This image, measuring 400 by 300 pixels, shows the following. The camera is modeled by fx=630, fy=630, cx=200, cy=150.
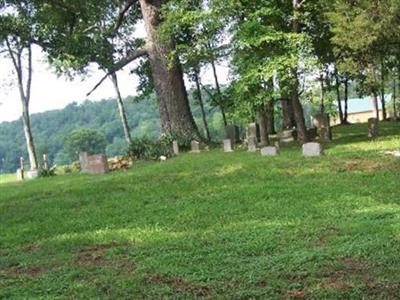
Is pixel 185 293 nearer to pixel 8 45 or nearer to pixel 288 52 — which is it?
pixel 288 52

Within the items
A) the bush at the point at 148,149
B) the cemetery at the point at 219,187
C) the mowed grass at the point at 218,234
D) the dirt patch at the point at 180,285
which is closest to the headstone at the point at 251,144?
the cemetery at the point at 219,187

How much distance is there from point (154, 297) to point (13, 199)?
11.2 metres

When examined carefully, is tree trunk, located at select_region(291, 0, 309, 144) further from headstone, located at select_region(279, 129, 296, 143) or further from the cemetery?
headstone, located at select_region(279, 129, 296, 143)

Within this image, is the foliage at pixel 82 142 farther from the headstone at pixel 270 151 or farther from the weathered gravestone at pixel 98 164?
the headstone at pixel 270 151

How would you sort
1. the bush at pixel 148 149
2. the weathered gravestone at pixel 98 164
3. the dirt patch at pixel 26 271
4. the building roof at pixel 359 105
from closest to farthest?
the dirt patch at pixel 26 271 < the weathered gravestone at pixel 98 164 < the bush at pixel 148 149 < the building roof at pixel 359 105

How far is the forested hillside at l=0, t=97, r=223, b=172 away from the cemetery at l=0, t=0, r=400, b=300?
33.2 metres

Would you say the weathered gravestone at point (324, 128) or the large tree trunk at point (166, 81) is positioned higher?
the large tree trunk at point (166, 81)

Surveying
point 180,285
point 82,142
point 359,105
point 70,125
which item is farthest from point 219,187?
point 70,125

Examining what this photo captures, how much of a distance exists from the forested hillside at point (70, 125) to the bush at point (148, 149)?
3845 cm

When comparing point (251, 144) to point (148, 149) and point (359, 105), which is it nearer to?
point (148, 149)

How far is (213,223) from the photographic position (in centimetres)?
1022

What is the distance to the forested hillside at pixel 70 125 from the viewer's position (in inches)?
2717

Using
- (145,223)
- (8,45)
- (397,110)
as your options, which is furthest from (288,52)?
(397,110)

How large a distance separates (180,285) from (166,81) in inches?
806
